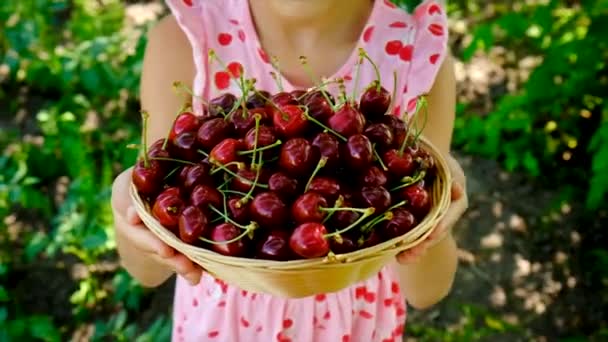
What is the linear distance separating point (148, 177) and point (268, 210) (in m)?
0.19

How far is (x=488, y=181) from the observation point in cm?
309

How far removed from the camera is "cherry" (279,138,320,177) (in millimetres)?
1068

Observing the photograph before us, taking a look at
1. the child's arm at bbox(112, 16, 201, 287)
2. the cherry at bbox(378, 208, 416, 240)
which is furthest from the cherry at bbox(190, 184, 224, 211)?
the child's arm at bbox(112, 16, 201, 287)

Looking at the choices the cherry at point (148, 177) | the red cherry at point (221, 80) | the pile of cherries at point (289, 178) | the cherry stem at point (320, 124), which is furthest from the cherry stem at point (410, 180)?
the red cherry at point (221, 80)

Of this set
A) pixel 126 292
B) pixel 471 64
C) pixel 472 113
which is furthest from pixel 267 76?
pixel 471 64

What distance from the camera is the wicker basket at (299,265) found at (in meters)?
0.99

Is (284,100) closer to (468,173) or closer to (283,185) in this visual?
(283,185)

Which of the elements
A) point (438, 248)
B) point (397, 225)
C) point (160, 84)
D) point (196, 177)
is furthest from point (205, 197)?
point (438, 248)

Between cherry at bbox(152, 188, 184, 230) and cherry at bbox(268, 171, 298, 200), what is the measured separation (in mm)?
Answer: 127

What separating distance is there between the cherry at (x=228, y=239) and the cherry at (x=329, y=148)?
16 cm

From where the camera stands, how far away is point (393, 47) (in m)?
1.48

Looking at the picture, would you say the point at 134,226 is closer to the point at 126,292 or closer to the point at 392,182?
the point at 392,182

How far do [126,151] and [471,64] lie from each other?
1.93m

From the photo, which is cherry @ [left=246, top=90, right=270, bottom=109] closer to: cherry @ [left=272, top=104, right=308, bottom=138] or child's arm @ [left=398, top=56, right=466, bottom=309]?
cherry @ [left=272, top=104, right=308, bottom=138]
